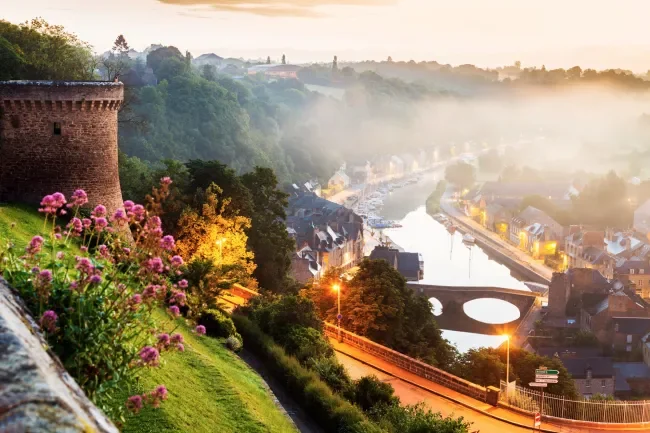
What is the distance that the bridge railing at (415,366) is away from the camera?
63.3 ft

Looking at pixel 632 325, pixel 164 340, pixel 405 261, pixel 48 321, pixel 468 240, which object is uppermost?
pixel 48 321

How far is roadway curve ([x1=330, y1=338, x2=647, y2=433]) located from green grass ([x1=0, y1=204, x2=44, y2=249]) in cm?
817

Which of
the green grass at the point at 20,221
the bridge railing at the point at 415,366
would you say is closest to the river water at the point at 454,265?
the bridge railing at the point at 415,366

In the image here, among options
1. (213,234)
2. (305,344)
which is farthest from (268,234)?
(305,344)

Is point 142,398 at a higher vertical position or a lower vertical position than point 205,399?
higher

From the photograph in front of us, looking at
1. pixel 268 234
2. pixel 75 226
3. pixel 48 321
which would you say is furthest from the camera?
pixel 268 234

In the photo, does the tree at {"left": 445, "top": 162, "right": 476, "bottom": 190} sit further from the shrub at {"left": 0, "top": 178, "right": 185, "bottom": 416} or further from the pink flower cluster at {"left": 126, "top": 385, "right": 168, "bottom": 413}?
the pink flower cluster at {"left": 126, "top": 385, "right": 168, "bottom": 413}

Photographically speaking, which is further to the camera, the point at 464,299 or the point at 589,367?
the point at 464,299

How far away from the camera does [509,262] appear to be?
76.2m

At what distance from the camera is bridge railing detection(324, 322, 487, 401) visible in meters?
19.3

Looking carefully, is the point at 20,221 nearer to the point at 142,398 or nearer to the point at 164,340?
the point at 164,340

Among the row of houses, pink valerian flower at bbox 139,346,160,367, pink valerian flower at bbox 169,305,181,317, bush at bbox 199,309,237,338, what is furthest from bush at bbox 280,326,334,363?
the row of houses

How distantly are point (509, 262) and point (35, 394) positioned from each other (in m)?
75.0

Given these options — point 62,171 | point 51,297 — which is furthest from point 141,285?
point 62,171
